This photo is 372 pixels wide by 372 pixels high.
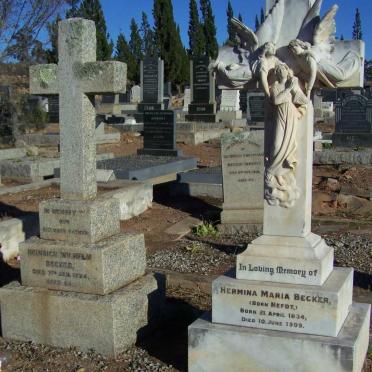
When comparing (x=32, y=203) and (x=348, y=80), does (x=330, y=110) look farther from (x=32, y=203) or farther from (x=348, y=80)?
(x=348, y=80)

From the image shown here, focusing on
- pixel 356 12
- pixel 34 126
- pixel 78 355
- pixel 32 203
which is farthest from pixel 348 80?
pixel 356 12

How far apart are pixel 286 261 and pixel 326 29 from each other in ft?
5.31

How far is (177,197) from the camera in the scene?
11234 mm

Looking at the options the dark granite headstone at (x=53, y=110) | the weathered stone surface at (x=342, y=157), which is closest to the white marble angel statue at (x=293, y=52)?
the weathered stone surface at (x=342, y=157)

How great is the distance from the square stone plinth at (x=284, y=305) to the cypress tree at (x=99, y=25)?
137ft

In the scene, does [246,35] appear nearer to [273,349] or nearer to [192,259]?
[273,349]

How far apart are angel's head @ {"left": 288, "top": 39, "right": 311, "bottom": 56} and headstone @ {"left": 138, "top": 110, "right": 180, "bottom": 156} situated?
10.9m

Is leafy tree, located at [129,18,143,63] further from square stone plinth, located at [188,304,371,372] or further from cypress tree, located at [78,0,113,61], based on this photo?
square stone plinth, located at [188,304,371,372]

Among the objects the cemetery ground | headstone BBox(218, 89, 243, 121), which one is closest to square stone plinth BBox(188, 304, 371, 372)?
the cemetery ground

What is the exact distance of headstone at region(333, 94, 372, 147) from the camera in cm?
1554

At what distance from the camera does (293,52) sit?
157 inches

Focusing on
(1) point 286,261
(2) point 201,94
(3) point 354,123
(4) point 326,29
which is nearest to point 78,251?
(1) point 286,261

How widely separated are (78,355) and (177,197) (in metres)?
6.68

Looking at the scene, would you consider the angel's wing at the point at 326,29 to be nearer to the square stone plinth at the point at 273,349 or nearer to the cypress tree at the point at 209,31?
the square stone plinth at the point at 273,349
